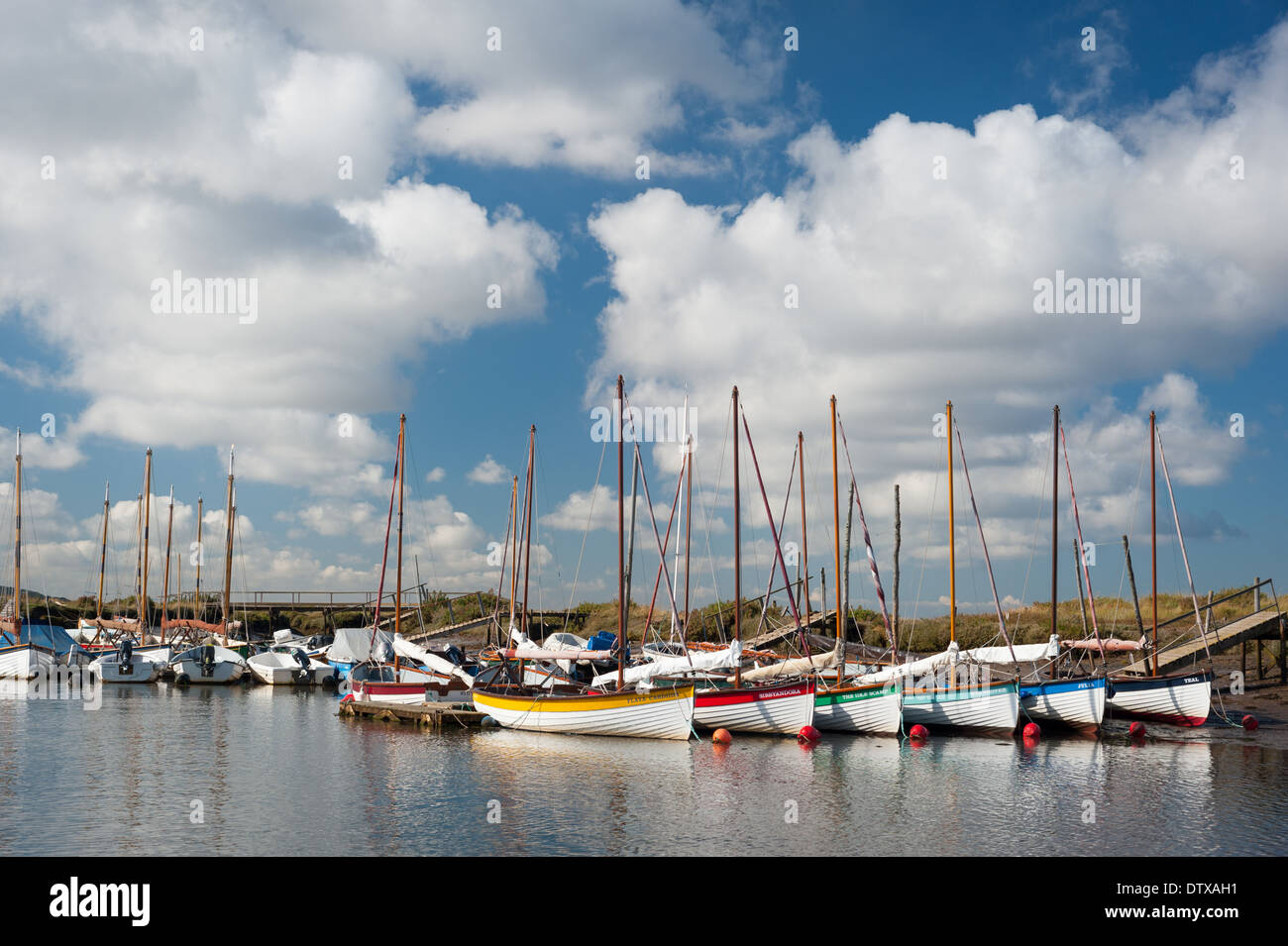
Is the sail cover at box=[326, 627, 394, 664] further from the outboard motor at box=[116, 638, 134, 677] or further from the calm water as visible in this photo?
the calm water

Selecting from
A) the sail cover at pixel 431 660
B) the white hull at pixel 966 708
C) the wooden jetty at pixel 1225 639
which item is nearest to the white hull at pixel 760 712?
the white hull at pixel 966 708

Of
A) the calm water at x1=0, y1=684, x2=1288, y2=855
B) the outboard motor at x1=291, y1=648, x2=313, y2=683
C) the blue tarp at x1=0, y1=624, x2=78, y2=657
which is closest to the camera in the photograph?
the calm water at x1=0, y1=684, x2=1288, y2=855

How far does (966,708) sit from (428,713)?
841 inches

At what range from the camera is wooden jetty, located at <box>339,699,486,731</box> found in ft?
128

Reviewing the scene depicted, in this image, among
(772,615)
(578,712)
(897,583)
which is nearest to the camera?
(578,712)

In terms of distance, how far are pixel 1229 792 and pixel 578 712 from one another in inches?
799

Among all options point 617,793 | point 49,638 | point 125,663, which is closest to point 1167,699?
point 617,793

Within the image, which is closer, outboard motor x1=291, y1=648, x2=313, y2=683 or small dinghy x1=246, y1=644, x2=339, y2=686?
small dinghy x1=246, y1=644, x2=339, y2=686

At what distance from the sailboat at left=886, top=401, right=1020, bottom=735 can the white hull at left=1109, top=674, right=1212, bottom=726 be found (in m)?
4.45

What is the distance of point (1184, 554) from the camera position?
42.5 metres

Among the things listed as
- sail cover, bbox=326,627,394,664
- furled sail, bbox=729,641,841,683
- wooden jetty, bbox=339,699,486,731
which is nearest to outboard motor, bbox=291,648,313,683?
sail cover, bbox=326,627,394,664

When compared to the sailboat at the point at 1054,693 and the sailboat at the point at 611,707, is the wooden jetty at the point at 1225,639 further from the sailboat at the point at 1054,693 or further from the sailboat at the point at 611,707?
the sailboat at the point at 611,707
